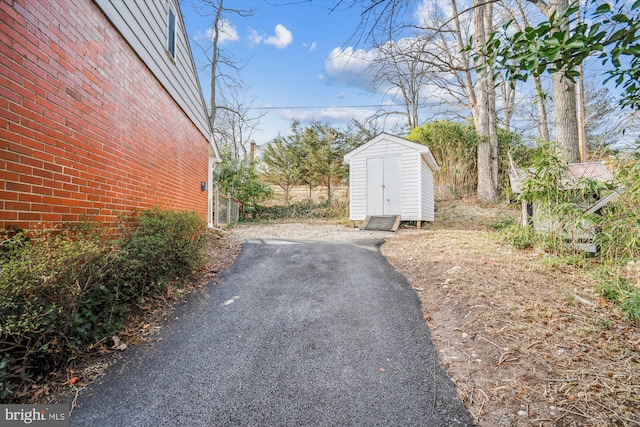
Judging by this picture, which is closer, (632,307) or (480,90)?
(632,307)

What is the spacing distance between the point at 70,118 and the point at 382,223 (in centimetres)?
768

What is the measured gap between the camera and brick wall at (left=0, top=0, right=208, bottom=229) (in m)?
1.88

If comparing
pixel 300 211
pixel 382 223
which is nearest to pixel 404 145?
pixel 382 223

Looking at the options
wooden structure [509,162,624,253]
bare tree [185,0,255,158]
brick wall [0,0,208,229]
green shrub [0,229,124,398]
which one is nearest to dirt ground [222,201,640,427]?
wooden structure [509,162,624,253]

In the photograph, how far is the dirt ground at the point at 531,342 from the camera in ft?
4.96

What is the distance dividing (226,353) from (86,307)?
1.08 metres

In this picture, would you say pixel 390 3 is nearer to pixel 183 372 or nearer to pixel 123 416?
pixel 183 372

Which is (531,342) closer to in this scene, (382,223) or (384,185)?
(382,223)

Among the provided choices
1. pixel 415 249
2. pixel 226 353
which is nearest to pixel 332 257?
pixel 415 249

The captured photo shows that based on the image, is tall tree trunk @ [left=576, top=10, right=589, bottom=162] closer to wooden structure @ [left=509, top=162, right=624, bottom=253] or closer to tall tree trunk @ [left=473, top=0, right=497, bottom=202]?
tall tree trunk @ [left=473, top=0, right=497, bottom=202]

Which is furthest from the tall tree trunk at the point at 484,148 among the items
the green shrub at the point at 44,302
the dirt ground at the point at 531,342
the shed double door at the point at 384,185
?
the green shrub at the point at 44,302

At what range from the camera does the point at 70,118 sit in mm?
2391

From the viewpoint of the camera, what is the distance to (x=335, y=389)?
1747 mm

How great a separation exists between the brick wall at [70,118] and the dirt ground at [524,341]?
1270 mm
